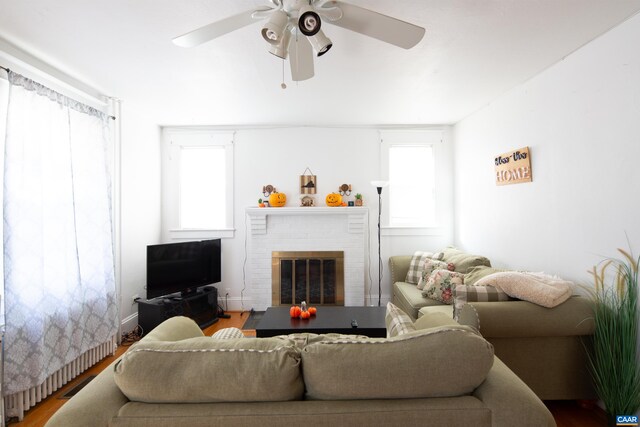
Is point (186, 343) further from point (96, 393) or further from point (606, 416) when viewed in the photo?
point (606, 416)

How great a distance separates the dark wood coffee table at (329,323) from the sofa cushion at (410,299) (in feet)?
0.90

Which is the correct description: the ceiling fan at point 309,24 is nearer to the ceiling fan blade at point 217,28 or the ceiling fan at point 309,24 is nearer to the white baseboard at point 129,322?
the ceiling fan blade at point 217,28

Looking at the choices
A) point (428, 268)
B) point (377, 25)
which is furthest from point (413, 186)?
point (377, 25)

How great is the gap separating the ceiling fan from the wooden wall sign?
192 cm

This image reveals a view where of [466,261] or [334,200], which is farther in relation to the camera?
[334,200]

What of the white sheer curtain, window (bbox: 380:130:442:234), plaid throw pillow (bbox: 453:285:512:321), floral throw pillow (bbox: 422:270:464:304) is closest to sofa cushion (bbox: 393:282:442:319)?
floral throw pillow (bbox: 422:270:464:304)

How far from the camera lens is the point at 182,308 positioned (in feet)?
11.8

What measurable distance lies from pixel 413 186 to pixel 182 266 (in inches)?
123

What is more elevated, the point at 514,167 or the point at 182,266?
the point at 514,167

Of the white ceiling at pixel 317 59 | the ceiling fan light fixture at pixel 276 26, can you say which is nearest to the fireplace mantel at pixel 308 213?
the white ceiling at pixel 317 59

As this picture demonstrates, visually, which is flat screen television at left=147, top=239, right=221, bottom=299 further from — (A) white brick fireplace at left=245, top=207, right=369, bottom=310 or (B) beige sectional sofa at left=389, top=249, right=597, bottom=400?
(B) beige sectional sofa at left=389, top=249, right=597, bottom=400

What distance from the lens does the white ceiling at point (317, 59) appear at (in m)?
1.88

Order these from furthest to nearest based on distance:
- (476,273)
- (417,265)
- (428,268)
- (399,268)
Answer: (399,268) < (417,265) < (428,268) < (476,273)

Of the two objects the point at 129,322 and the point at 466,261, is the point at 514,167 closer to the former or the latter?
the point at 466,261
